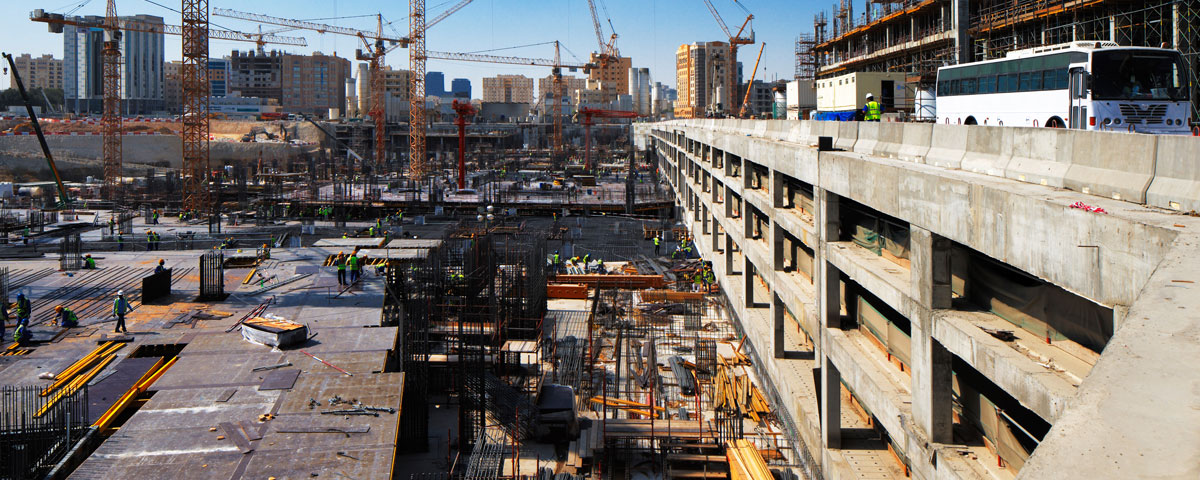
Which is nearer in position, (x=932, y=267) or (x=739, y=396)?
(x=932, y=267)

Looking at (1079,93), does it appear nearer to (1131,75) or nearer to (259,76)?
(1131,75)

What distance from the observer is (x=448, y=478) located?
500 inches

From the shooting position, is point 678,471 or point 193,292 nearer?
point 678,471

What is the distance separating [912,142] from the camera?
10.0 m

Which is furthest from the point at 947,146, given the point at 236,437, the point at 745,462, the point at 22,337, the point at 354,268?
the point at 22,337

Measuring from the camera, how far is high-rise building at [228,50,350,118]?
18350 cm

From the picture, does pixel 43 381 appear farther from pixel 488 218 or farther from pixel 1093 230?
pixel 488 218

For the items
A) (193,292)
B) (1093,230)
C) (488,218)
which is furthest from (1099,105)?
(488,218)

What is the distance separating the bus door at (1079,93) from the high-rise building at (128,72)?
19073cm

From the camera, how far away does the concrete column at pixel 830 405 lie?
36.5ft

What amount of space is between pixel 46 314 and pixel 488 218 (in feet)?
83.2

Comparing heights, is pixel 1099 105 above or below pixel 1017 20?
below

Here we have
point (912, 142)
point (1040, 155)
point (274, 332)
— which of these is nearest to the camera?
point (1040, 155)

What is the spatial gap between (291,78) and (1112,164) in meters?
196
